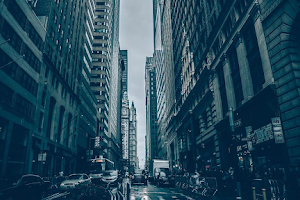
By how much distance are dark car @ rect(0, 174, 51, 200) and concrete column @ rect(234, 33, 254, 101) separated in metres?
18.7

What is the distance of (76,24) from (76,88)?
15.0m

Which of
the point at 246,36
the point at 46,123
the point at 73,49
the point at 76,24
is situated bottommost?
the point at 46,123

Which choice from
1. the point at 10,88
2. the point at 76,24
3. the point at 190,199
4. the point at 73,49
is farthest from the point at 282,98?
the point at 76,24

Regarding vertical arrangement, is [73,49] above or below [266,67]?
above

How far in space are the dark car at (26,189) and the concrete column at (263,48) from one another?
18576mm

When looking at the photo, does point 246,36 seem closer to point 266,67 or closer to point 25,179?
point 266,67

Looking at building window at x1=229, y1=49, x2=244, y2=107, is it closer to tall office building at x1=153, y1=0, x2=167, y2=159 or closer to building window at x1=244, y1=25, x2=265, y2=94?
building window at x1=244, y1=25, x2=265, y2=94

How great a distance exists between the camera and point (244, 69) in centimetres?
2345

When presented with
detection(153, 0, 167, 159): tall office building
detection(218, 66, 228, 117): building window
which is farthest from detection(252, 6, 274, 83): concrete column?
detection(153, 0, 167, 159): tall office building

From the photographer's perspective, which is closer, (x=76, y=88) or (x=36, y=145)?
(x=36, y=145)

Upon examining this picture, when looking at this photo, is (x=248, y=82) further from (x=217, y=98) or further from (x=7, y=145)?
(x=7, y=145)

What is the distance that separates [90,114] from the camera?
69.4m

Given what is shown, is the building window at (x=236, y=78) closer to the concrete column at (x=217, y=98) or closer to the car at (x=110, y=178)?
the concrete column at (x=217, y=98)

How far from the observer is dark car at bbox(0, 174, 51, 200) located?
1291cm
